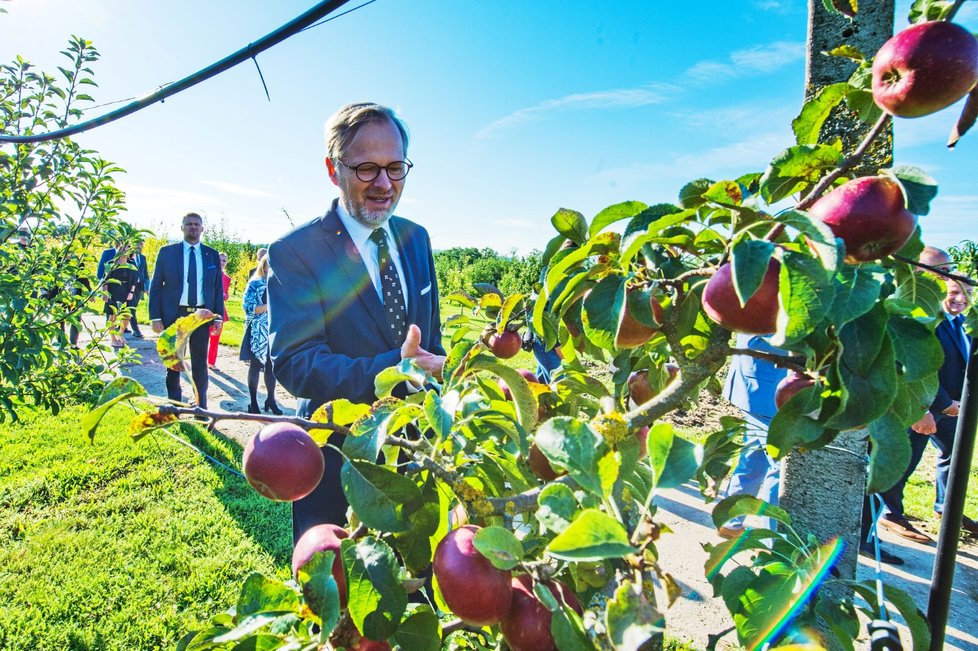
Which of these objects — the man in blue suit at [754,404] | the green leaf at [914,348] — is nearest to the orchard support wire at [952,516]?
the green leaf at [914,348]

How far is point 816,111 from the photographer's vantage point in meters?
0.65

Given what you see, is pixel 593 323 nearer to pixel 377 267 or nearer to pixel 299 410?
pixel 377 267

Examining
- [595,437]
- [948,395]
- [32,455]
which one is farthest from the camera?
[32,455]

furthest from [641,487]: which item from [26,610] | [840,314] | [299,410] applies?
[26,610]

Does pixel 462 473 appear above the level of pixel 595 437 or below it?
below

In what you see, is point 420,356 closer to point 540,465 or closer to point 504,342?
point 504,342

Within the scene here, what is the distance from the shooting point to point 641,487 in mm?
936

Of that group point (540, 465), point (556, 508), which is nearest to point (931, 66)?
point (556, 508)

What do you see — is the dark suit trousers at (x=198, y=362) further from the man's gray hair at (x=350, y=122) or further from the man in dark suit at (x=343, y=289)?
the man's gray hair at (x=350, y=122)

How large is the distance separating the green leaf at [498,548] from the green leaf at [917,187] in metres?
0.52

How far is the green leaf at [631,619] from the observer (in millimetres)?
464

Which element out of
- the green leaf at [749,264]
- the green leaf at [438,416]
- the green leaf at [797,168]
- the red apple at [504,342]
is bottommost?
the green leaf at [438,416]

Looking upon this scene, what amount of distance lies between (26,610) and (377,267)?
7.59 ft

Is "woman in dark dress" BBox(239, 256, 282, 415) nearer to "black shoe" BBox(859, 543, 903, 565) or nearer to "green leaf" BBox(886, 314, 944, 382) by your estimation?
"black shoe" BBox(859, 543, 903, 565)
